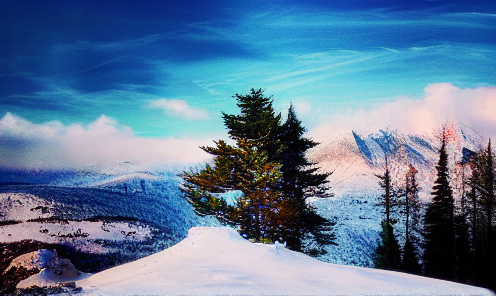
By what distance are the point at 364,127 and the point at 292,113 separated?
331 centimetres

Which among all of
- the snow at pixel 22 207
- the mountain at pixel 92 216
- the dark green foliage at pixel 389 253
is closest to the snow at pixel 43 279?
the mountain at pixel 92 216

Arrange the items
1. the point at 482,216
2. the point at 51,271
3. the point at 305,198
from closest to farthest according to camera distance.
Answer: the point at 51,271 → the point at 482,216 → the point at 305,198

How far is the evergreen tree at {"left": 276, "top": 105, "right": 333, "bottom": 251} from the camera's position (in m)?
15.8

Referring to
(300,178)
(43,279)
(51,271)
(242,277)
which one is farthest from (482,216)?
(43,279)

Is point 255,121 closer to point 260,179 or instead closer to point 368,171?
point 260,179

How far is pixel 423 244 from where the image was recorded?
17.4 metres

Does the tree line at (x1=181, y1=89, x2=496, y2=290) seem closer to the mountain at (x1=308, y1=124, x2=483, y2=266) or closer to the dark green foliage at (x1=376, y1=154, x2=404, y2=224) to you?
the dark green foliage at (x1=376, y1=154, x2=404, y2=224)

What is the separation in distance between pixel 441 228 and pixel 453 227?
4.20 feet

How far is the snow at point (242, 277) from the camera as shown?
5477mm

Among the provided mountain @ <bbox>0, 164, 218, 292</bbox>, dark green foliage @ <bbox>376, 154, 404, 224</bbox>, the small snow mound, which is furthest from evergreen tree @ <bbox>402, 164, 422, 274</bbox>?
the small snow mound

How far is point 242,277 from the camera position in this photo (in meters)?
6.11

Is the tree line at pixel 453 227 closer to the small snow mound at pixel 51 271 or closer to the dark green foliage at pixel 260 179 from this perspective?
the dark green foliage at pixel 260 179

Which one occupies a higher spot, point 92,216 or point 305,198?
point 305,198

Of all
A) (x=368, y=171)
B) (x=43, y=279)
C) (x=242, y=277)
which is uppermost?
(x=368, y=171)
